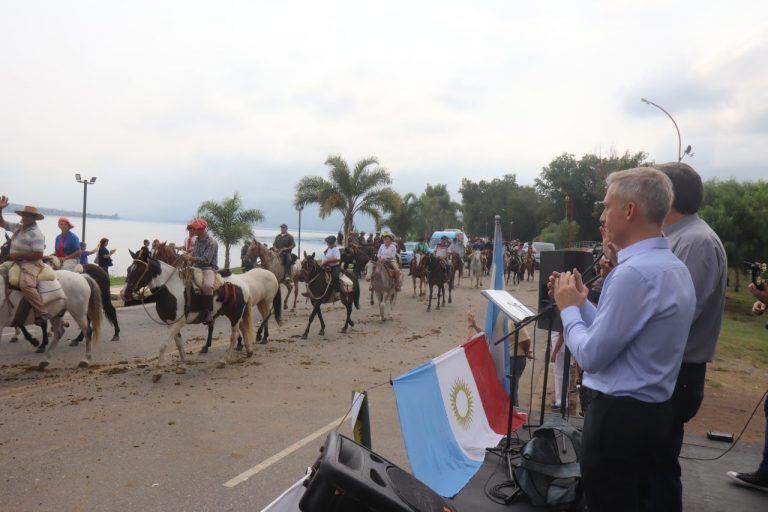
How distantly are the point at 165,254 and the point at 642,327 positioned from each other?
8.48 m

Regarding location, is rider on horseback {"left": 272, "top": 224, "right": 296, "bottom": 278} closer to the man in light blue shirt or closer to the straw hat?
the straw hat

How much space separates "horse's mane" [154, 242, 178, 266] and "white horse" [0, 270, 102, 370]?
3.67 ft

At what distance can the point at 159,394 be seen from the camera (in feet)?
21.2

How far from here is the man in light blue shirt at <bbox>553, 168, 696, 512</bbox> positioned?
194cm

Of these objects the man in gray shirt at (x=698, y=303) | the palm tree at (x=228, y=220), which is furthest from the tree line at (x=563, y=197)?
the man in gray shirt at (x=698, y=303)

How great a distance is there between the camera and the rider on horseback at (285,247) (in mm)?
15414

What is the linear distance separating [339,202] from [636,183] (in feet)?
98.5

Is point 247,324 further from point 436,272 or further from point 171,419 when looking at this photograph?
point 436,272

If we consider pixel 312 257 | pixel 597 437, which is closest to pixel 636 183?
pixel 597 437

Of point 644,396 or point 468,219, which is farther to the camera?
point 468,219

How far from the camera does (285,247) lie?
1588 cm

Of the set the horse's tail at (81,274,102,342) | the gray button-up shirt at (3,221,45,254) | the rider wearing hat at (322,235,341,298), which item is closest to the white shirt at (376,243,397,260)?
the rider wearing hat at (322,235,341,298)

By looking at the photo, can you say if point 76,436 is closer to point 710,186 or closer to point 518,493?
point 518,493

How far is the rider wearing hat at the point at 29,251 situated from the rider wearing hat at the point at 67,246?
2357 mm
